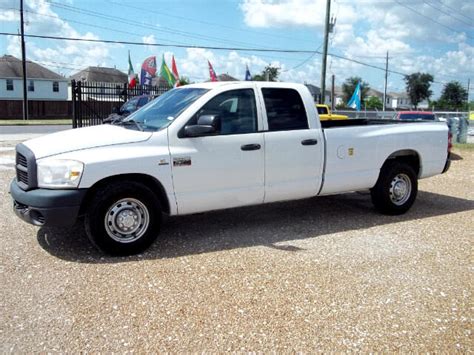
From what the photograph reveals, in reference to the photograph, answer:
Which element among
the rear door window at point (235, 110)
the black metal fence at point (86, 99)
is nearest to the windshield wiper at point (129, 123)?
the rear door window at point (235, 110)

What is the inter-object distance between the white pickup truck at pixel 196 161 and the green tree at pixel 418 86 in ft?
309

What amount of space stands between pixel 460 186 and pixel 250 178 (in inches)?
234

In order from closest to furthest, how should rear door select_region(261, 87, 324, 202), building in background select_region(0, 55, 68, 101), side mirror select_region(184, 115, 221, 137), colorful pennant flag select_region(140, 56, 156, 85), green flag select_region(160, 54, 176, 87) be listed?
side mirror select_region(184, 115, 221, 137)
rear door select_region(261, 87, 324, 202)
colorful pennant flag select_region(140, 56, 156, 85)
green flag select_region(160, 54, 176, 87)
building in background select_region(0, 55, 68, 101)

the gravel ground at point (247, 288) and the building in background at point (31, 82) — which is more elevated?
the building in background at point (31, 82)

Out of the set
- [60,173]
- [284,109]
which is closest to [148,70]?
[284,109]

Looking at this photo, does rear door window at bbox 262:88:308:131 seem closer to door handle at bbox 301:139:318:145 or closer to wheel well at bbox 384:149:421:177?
door handle at bbox 301:139:318:145

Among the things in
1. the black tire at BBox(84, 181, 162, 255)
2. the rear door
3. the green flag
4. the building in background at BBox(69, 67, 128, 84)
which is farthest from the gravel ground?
the building in background at BBox(69, 67, 128, 84)

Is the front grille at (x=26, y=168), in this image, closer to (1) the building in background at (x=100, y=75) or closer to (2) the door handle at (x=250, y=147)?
(2) the door handle at (x=250, y=147)

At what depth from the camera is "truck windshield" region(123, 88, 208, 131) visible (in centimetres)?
535

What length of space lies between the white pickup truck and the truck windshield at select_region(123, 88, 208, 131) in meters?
0.02

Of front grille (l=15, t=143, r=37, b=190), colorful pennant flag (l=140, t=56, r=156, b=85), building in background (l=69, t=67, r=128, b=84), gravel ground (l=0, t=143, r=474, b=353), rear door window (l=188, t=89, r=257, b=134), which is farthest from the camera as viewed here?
building in background (l=69, t=67, r=128, b=84)

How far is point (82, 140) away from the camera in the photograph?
4.96 metres

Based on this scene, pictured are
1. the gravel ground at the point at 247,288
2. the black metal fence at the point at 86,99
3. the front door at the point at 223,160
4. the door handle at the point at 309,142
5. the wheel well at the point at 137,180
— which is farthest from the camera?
the black metal fence at the point at 86,99

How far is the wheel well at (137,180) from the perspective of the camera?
4.82m
